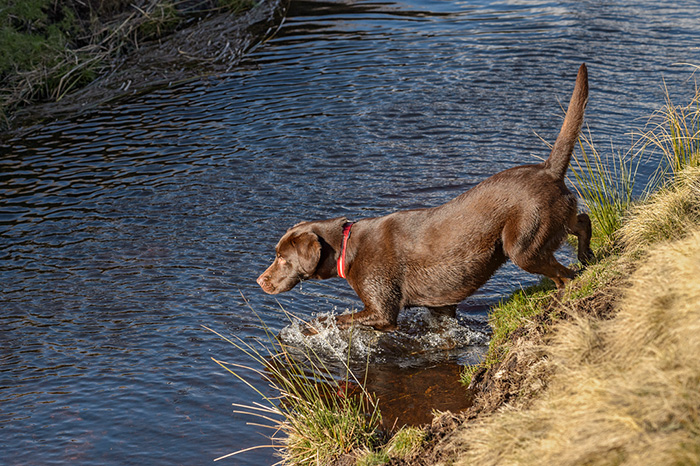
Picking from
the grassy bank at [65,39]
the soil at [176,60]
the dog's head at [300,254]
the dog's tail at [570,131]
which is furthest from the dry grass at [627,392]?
the grassy bank at [65,39]

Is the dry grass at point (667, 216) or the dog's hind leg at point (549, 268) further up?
the dry grass at point (667, 216)

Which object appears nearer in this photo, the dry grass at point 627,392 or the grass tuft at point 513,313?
the dry grass at point 627,392

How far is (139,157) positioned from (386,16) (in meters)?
8.40

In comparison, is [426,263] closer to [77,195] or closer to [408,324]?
[408,324]

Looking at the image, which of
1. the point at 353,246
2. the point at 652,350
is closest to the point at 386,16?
the point at 353,246

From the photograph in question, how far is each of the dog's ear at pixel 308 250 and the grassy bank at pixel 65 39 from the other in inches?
319

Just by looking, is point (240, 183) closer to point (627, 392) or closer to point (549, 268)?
point (549, 268)

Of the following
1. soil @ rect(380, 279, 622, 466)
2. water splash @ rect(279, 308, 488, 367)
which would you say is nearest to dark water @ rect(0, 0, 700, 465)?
water splash @ rect(279, 308, 488, 367)

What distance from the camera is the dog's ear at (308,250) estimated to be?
19.0 ft

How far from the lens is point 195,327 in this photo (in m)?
6.21

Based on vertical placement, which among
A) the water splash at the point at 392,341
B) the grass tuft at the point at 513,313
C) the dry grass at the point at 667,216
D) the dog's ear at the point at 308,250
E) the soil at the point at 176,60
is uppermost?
the soil at the point at 176,60

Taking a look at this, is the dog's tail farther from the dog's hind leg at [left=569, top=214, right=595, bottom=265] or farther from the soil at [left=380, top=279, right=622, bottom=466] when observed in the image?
the soil at [left=380, top=279, right=622, bottom=466]

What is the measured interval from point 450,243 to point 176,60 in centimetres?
1023

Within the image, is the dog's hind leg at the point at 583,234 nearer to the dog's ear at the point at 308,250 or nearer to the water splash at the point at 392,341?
the water splash at the point at 392,341
